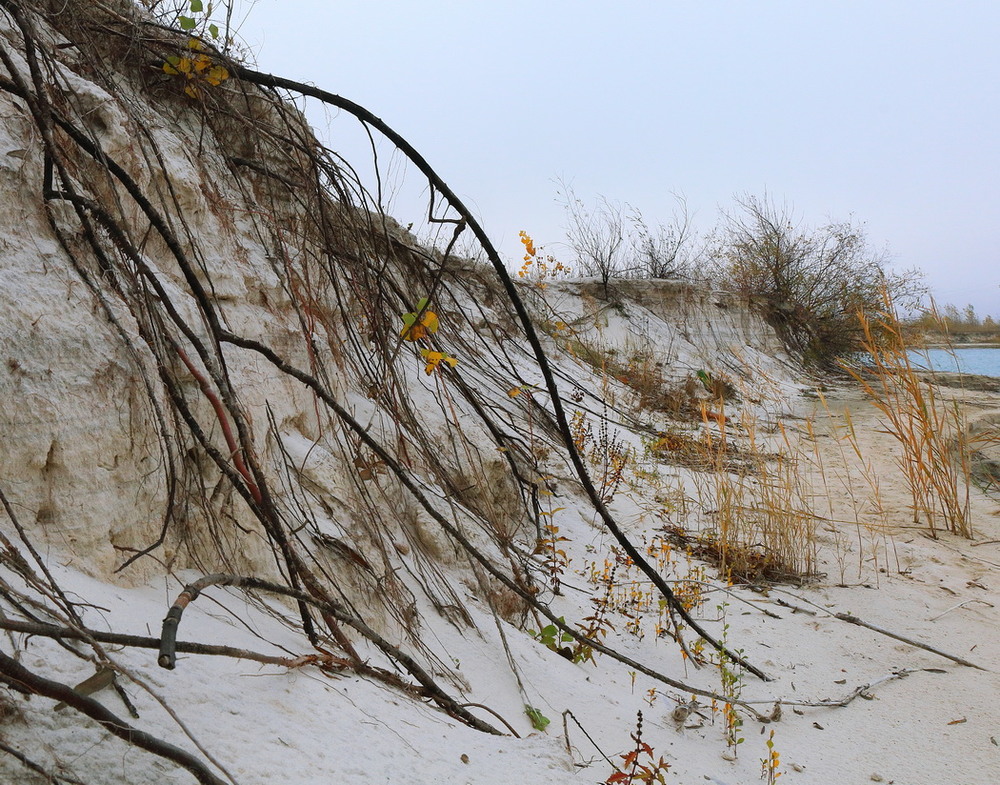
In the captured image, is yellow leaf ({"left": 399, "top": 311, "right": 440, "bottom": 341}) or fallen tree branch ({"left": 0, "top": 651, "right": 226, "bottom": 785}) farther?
yellow leaf ({"left": 399, "top": 311, "right": 440, "bottom": 341})

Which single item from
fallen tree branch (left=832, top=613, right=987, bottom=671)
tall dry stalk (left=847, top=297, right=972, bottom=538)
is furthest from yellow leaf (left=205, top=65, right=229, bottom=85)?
tall dry stalk (left=847, top=297, right=972, bottom=538)

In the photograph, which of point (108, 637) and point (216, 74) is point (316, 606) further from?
point (216, 74)

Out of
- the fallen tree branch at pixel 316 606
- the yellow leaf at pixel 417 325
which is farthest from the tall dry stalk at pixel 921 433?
the fallen tree branch at pixel 316 606

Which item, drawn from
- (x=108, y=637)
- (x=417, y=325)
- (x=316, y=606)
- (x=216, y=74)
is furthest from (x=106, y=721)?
(x=216, y=74)

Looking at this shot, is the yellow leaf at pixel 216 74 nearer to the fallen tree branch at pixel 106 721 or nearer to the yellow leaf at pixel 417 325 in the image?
the yellow leaf at pixel 417 325

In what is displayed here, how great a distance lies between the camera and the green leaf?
5.88 feet

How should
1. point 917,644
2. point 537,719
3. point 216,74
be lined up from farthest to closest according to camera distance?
point 917,644 → point 216,74 → point 537,719

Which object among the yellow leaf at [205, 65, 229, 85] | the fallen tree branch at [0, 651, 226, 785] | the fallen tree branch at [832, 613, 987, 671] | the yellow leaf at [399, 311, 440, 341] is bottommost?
the fallen tree branch at [832, 613, 987, 671]

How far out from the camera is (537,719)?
5.92 feet

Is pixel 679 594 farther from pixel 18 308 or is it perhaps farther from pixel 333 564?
pixel 18 308

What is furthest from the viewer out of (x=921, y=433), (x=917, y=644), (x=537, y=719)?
(x=921, y=433)

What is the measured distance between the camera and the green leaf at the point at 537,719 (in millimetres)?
1793

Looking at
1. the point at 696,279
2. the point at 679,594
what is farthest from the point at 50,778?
the point at 696,279

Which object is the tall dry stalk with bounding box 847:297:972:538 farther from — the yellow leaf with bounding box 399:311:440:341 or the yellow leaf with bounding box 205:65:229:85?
the yellow leaf with bounding box 205:65:229:85
